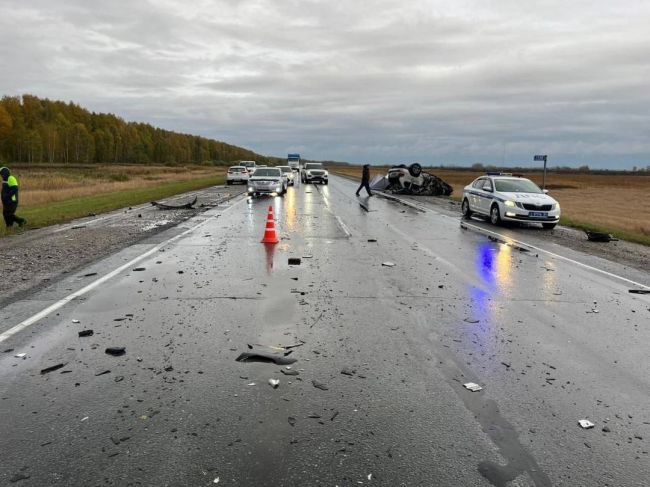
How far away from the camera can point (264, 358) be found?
16.2 feet

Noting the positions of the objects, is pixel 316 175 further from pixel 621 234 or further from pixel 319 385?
pixel 319 385

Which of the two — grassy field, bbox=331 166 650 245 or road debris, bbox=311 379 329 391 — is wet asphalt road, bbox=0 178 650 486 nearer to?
road debris, bbox=311 379 329 391

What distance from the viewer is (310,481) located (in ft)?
9.81

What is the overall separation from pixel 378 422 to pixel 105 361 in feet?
9.08

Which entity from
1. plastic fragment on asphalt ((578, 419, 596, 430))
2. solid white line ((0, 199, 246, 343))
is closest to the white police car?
solid white line ((0, 199, 246, 343))

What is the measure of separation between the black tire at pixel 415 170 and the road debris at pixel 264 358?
31.1 metres

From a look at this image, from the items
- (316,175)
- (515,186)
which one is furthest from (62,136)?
(515,186)

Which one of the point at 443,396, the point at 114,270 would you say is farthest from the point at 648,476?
the point at 114,270

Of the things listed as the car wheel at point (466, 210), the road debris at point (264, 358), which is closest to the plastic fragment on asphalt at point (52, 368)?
the road debris at point (264, 358)

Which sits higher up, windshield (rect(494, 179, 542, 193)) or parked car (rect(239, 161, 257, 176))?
parked car (rect(239, 161, 257, 176))

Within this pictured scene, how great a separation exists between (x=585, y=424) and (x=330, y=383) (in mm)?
2010

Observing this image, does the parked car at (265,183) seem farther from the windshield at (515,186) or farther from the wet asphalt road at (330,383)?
the wet asphalt road at (330,383)

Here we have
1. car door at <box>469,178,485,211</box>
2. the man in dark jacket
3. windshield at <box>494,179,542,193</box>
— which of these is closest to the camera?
the man in dark jacket

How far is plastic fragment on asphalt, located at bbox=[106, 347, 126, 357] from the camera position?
5.04 m
